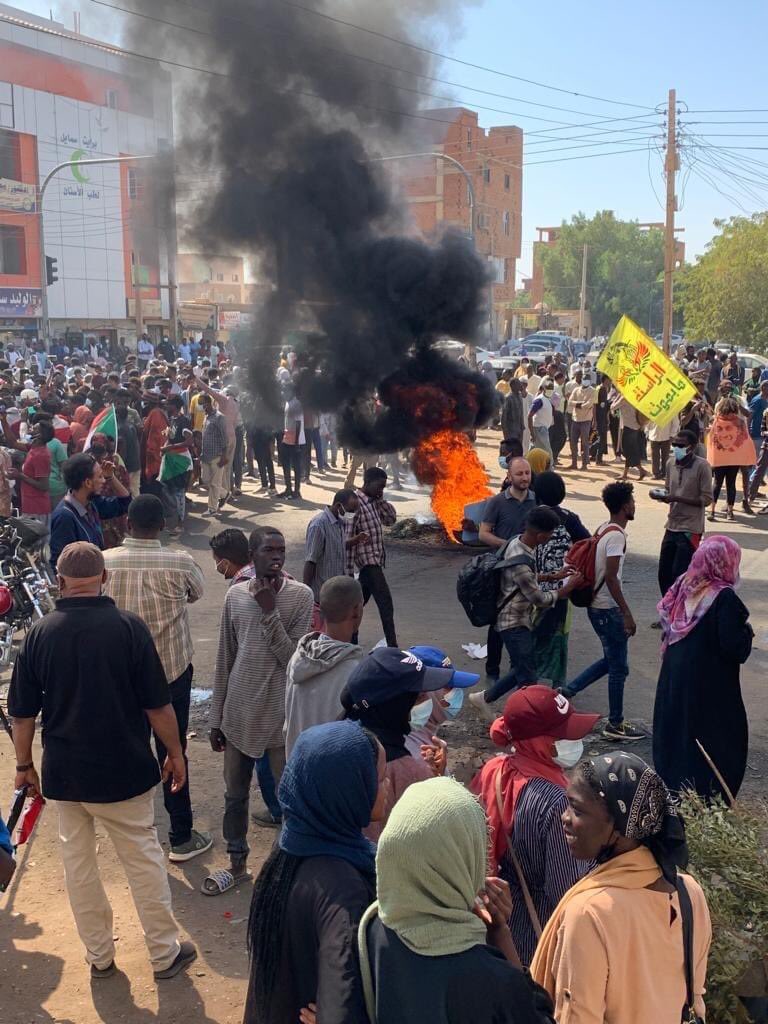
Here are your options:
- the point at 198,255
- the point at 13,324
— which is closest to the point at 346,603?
the point at 198,255

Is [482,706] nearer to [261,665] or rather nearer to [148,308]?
[261,665]

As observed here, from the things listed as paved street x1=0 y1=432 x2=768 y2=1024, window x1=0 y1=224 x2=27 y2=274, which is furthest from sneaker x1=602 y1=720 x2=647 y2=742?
window x1=0 y1=224 x2=27 y2=274

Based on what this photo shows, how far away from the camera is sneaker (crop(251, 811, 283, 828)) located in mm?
5332

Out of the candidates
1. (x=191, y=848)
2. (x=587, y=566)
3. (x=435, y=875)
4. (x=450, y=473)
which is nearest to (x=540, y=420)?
(x=450, y=473)

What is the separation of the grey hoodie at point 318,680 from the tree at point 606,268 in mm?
74370

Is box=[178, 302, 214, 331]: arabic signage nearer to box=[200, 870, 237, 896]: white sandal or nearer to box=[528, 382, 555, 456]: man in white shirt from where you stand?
box=[528, 382, 555, 456]: man in white shirt

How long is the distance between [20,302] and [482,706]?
39.7 m

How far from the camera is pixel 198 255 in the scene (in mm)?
17484

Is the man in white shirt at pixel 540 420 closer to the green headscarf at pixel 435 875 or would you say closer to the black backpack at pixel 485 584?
the black backpack at pixel 485 584

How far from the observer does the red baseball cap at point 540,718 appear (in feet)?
10.4

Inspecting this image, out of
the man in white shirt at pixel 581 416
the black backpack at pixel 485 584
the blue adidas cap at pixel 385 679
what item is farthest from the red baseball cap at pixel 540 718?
the man in white shirt at pixel 581 416

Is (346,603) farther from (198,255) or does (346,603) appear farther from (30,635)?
(198,255)

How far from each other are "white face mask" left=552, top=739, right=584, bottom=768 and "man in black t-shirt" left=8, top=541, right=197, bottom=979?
1591 mm

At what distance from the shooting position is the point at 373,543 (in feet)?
25.7
